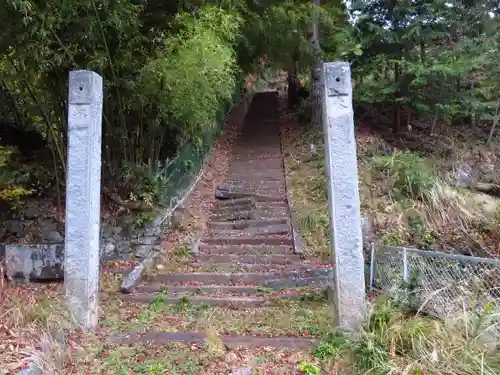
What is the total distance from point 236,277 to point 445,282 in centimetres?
236

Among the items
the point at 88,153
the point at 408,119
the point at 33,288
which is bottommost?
the point at 33,288

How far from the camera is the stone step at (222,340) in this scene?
3.51 meters

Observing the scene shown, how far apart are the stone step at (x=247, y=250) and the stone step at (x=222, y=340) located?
2.33 m

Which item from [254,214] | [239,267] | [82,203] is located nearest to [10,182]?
[82,203]

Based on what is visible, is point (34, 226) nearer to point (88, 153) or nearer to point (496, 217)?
point (88, 153)

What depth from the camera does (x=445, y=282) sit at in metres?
3.85

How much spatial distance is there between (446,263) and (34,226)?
516 cm

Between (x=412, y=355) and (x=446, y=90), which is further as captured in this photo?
(x=446, y=90)

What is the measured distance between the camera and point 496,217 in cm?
669

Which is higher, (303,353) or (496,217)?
(496,217)

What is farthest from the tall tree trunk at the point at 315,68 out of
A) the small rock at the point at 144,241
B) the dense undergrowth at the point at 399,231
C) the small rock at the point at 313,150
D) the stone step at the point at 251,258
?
the small rock at the point at 144,241

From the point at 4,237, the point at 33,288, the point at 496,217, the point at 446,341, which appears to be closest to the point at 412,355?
Result: the point at 446,341

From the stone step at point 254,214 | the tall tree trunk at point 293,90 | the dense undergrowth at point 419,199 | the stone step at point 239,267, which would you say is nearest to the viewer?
the stone step at point 239,267

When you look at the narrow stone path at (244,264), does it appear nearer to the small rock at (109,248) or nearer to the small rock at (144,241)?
the small rock at (144,241)
